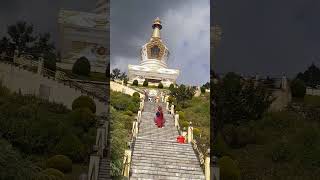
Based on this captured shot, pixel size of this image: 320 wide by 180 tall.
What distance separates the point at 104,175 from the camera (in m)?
12.8

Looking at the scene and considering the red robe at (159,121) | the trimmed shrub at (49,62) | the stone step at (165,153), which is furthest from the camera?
the trimmed shrub at (49,62)

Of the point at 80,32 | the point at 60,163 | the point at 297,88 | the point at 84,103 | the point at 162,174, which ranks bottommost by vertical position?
the point at 162,174

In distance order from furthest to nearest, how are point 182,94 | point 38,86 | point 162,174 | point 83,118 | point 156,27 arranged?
point 156,27 < point 182,94 < point 38,86 < point 83,118 < point 162,174

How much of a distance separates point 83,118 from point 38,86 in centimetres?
353

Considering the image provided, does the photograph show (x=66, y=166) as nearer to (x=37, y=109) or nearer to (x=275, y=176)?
(x=37, y=109)

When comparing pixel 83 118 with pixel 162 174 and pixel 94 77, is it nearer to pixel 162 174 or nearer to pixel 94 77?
pixel 162 174

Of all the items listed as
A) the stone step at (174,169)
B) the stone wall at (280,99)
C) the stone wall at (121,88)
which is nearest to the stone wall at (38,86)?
the stone step at (174,169)

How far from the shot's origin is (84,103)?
56.3 ft

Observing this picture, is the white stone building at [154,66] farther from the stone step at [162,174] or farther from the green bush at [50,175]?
the green bush at [50,175]

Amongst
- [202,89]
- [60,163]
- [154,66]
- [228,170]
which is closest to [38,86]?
[60,163]

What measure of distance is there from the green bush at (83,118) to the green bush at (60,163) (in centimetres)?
303

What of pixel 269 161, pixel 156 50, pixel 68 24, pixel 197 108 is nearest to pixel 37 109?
pixel 269 161

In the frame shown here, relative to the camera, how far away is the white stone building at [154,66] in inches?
1651

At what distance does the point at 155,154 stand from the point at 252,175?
2963 mm
